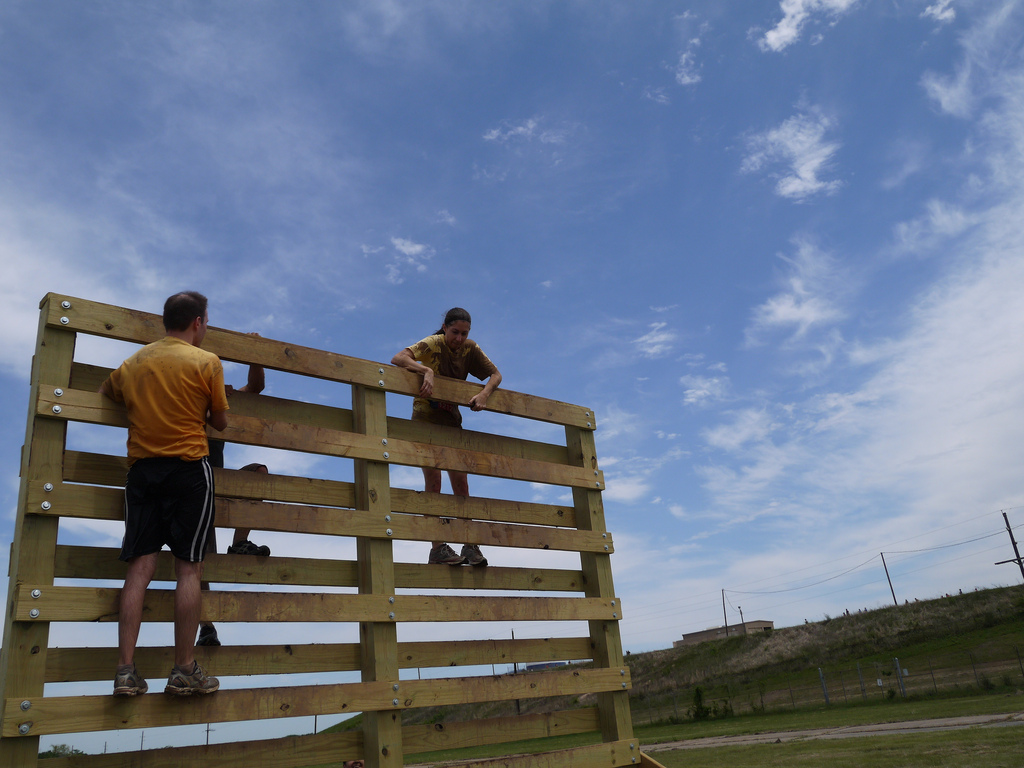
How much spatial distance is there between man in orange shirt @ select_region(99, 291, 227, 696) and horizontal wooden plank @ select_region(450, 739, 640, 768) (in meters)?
1.85

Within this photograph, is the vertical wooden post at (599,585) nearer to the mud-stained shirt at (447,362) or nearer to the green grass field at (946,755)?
the mud-stained shirt at (447,362)

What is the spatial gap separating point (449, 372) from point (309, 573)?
7.05 feet

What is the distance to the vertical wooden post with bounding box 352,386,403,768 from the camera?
12.8ft

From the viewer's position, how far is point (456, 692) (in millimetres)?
4250

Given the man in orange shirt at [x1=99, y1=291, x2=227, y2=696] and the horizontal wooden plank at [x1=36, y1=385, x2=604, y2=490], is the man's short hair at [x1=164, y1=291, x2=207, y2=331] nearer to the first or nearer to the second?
the man in orange shirt at [x1=99, y1=291, x2=227, y2=696]

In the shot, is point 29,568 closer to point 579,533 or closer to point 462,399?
point 462,399

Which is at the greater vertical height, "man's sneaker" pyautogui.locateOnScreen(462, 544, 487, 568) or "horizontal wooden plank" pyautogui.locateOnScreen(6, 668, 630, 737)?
"man's sneaker" pyautogui.locateOnScreen(462, 544, 487, 568)

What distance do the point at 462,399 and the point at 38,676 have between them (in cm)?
288

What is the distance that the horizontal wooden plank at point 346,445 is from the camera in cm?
349

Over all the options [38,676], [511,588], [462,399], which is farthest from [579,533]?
[38,676]

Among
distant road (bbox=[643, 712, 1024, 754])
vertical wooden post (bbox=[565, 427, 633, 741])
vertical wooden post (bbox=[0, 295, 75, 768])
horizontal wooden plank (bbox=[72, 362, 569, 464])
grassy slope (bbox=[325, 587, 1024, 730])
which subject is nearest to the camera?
vertical wooden post (bbox=[0, 295, 75, 768])

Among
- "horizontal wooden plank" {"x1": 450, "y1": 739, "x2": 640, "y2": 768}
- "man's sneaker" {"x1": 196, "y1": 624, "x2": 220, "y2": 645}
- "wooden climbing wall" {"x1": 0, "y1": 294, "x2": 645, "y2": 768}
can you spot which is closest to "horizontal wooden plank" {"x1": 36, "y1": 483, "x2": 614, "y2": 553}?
"wooden climbing wall" {"x1": 0, "y1": 294, "x2": 645, "y2": 768}

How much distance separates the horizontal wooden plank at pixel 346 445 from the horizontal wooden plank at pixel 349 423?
156 millimetres

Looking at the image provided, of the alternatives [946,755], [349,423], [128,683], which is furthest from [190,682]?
[946,755]
